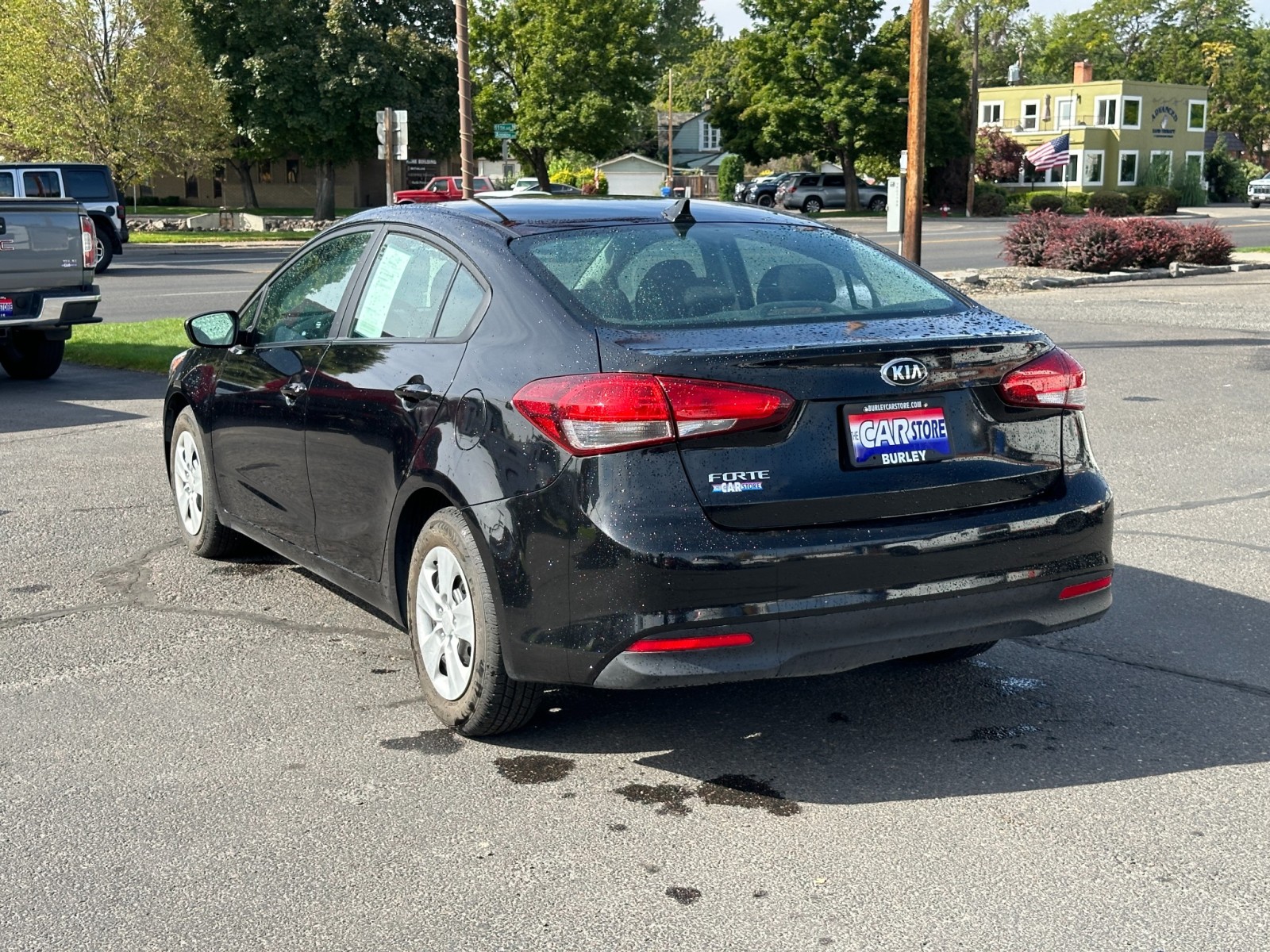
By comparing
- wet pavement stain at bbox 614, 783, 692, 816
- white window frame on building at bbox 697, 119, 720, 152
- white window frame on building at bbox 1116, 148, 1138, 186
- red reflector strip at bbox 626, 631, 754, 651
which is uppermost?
white window frame on building at bbox 697, 119, 720, 152

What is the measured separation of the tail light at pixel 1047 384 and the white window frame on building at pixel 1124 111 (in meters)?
84.3

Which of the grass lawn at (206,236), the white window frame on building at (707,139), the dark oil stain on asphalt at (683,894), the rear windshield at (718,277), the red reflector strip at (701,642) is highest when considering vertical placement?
the white window frame on building at (707,139)

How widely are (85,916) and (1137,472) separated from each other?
692 cm

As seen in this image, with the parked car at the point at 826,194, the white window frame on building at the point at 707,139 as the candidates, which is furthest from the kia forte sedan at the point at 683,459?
the white window frame on building at the point at 707,139

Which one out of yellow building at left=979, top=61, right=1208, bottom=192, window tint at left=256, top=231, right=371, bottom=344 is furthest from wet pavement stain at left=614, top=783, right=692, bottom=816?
yellow building at left=979, top=61, right=1208, bottom=192

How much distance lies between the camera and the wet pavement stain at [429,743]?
4.54 metres

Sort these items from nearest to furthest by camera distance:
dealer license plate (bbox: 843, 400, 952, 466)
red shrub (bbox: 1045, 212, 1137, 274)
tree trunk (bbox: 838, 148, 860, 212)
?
dealer license plate (bbox: 843, 400, 952, 466) → red shrub (bbox: 1045, 212, 1137, 274) → tree trunk (bbox: 838, 148, 860, 212)

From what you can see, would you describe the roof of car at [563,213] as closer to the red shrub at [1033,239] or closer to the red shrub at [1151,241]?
the red shrub at [1033,239]

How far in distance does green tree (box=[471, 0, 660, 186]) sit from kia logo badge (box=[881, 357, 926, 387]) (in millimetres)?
64339

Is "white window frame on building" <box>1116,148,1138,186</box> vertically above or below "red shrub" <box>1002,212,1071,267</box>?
above

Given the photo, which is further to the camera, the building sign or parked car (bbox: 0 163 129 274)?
the building sign

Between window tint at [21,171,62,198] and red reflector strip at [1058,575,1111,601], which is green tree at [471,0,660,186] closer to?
window tint at [21,171,62,198]

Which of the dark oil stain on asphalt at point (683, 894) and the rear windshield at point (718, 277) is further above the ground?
the rear windshield at point (718, 277)

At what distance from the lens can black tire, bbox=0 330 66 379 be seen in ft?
43.7
